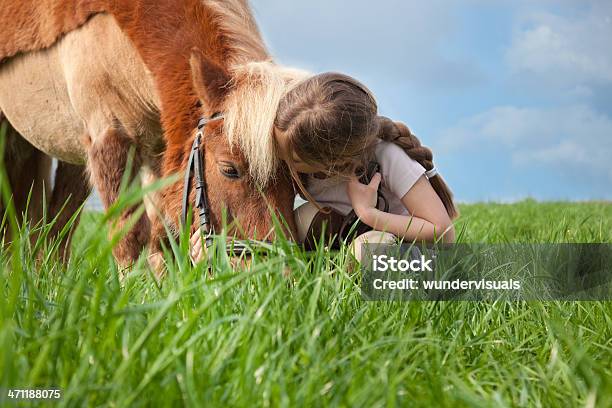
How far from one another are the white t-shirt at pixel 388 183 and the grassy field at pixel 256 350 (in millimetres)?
996

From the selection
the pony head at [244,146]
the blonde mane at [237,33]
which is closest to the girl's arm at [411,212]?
the pony head at [244,146]

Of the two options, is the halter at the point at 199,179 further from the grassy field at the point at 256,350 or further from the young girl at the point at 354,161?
the grassy field at the point at 256,350

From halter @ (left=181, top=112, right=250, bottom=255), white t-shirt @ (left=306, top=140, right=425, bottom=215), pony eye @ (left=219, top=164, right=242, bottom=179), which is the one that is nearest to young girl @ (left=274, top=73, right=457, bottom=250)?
white t-shirt @ (left=306, top=140, right=425, bottom=215)

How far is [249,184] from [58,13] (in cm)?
198

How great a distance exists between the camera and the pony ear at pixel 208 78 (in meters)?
3.02

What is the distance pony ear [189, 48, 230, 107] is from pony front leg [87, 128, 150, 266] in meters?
0.83

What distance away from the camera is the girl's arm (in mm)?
2824

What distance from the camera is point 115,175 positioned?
3.67m

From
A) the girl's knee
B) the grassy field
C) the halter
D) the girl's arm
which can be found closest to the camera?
the grassy field

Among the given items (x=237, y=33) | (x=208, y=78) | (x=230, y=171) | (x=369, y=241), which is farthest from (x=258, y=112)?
(x=237, y=33)

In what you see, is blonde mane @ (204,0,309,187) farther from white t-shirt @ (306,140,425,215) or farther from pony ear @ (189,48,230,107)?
white t-shirt @ (306,140,425,215)

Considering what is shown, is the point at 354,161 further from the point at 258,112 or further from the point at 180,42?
the point at 180,42

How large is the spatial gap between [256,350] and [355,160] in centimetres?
163

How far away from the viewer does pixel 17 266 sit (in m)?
1.25
